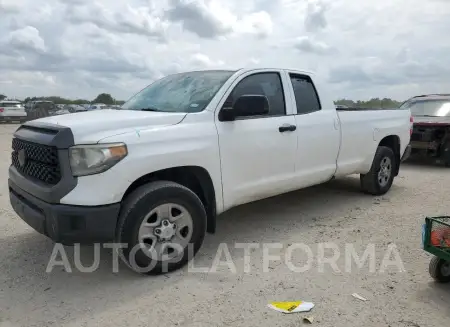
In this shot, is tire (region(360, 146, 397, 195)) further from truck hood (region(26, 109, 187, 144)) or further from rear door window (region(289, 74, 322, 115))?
truck hood (region(26, 109, 187, 144))

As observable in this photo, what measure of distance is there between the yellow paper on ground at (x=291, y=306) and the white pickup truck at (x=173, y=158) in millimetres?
984

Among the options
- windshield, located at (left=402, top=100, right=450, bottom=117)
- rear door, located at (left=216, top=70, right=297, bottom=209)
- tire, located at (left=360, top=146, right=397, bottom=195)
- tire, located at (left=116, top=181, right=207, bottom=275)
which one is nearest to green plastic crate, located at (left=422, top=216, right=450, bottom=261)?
rear door, located at (left=216, top=70, right=297, bottom=209)

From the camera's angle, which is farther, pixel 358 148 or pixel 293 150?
pixel 358 148

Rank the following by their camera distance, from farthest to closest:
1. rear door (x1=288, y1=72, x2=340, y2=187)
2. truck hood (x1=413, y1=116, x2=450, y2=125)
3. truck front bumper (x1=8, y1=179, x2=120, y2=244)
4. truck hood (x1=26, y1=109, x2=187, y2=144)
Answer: truck hood (x1=413, y1=116, x2=450, y2=125), rear door (x1=288, y1=72, x2=340, y2=187), truck hood (x1=26, y1=109, x2=187, y2=144), truck front bumper (x1=8, y1=179, x2=120, y2=244)

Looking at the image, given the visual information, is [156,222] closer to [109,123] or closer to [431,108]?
[109,123]

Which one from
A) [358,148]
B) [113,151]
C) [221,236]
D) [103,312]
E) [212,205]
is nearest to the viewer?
[103,312]

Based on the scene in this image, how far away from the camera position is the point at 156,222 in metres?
3.59

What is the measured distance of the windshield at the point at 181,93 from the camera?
4.19m

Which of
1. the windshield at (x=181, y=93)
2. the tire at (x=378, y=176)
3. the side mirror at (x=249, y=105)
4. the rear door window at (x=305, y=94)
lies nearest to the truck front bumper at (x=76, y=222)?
the windshield at (x=181, y=93)

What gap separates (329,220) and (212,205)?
1922 millimetres

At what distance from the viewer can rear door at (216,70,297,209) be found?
4.12m

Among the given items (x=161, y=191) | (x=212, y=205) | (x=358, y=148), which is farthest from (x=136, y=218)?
(x=358, y=148)

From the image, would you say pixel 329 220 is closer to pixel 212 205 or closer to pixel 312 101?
pixel 312 101

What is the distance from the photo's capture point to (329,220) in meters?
5.27
